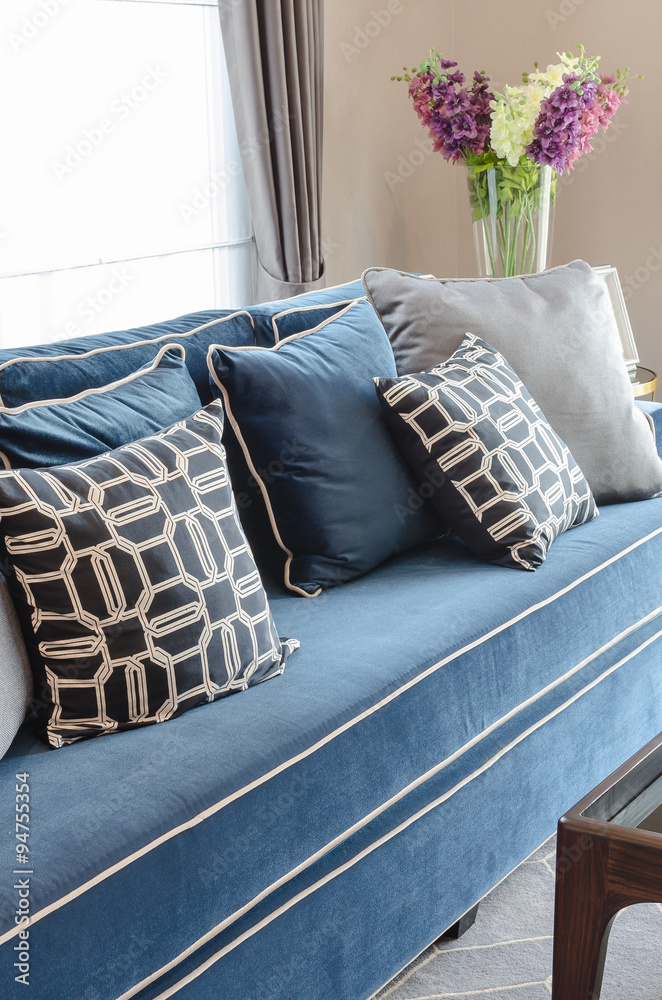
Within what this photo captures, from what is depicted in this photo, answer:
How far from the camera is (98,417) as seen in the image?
1614 mm

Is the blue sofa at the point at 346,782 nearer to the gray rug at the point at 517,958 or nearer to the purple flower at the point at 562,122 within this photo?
the gray rug at the point at 517,958

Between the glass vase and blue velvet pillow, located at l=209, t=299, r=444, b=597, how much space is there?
1.25 meters

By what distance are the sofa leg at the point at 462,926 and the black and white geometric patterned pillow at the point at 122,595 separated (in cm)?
56

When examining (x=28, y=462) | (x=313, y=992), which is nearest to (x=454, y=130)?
(x=28, y=462)

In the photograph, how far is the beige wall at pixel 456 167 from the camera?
3459mm

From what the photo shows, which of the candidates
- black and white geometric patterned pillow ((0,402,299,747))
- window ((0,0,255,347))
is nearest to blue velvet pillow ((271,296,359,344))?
black and white geometric patterned pillow ((0,402,299,747))

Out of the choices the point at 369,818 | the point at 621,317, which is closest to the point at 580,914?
the point at 369,818

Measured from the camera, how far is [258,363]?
1852 mm

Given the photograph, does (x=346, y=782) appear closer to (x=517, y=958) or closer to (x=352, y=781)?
(x=352, y=781)

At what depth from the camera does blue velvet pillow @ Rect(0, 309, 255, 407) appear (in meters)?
1.66

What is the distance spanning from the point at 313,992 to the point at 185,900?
11.9 inches

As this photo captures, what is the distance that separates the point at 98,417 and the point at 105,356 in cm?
23

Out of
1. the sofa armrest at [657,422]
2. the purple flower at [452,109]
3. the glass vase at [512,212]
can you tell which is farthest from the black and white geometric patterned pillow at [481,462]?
the purple flower at [452,109]

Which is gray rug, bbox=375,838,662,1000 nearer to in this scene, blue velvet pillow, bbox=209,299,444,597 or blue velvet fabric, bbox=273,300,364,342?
blue velvet pillow, bbox=209,299,444,597
